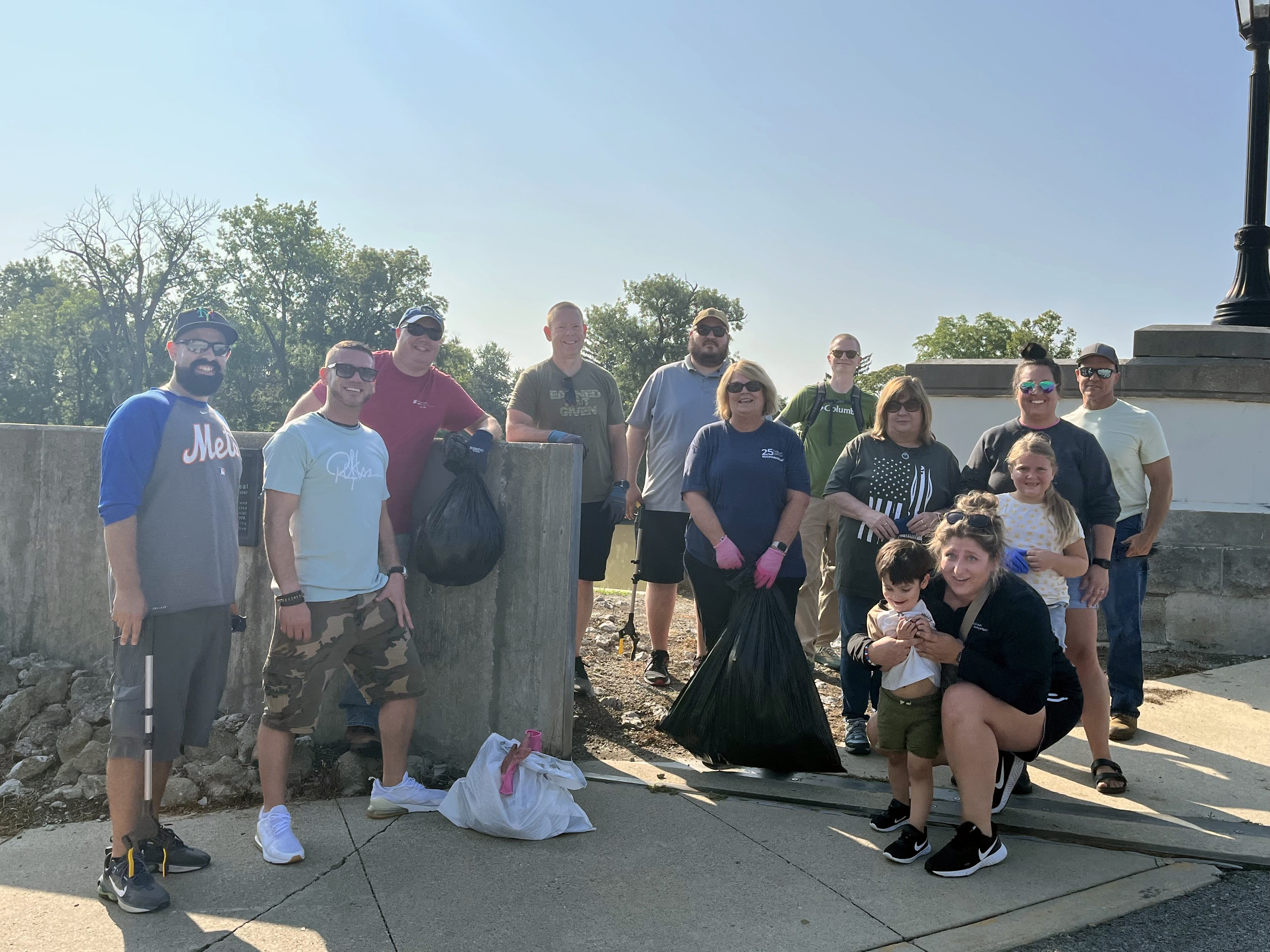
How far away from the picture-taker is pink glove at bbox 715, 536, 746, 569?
3857 millimetres

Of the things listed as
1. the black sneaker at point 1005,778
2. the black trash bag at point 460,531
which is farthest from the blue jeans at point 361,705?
the black sneaker at point 1005,778

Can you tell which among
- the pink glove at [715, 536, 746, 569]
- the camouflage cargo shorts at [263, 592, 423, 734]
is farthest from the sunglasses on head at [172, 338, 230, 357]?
the pink glove at [715, 536, 746, 569]

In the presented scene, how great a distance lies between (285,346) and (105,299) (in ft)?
32.4

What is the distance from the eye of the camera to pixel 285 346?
50.6 meters

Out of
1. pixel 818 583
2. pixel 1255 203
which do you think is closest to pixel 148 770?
pixel 818 583

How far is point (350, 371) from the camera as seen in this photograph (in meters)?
3.24

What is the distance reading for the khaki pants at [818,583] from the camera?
18.9ft

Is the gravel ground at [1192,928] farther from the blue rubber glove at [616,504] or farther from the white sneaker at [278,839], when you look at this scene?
the blue rubber glove at [616,504]

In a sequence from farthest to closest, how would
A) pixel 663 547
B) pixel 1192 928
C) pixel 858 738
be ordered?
pixel 663 547 → pixel 858 738 → pixel 1192 928

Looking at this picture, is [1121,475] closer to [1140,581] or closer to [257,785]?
[1140,581]

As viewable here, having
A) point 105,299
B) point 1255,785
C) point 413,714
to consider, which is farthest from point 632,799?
point 105,299

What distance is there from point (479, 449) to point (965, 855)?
91.7 inches

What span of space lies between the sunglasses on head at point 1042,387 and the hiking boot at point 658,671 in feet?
7.52

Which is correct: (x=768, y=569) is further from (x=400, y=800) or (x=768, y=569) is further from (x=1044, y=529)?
(x=400, y=800)
